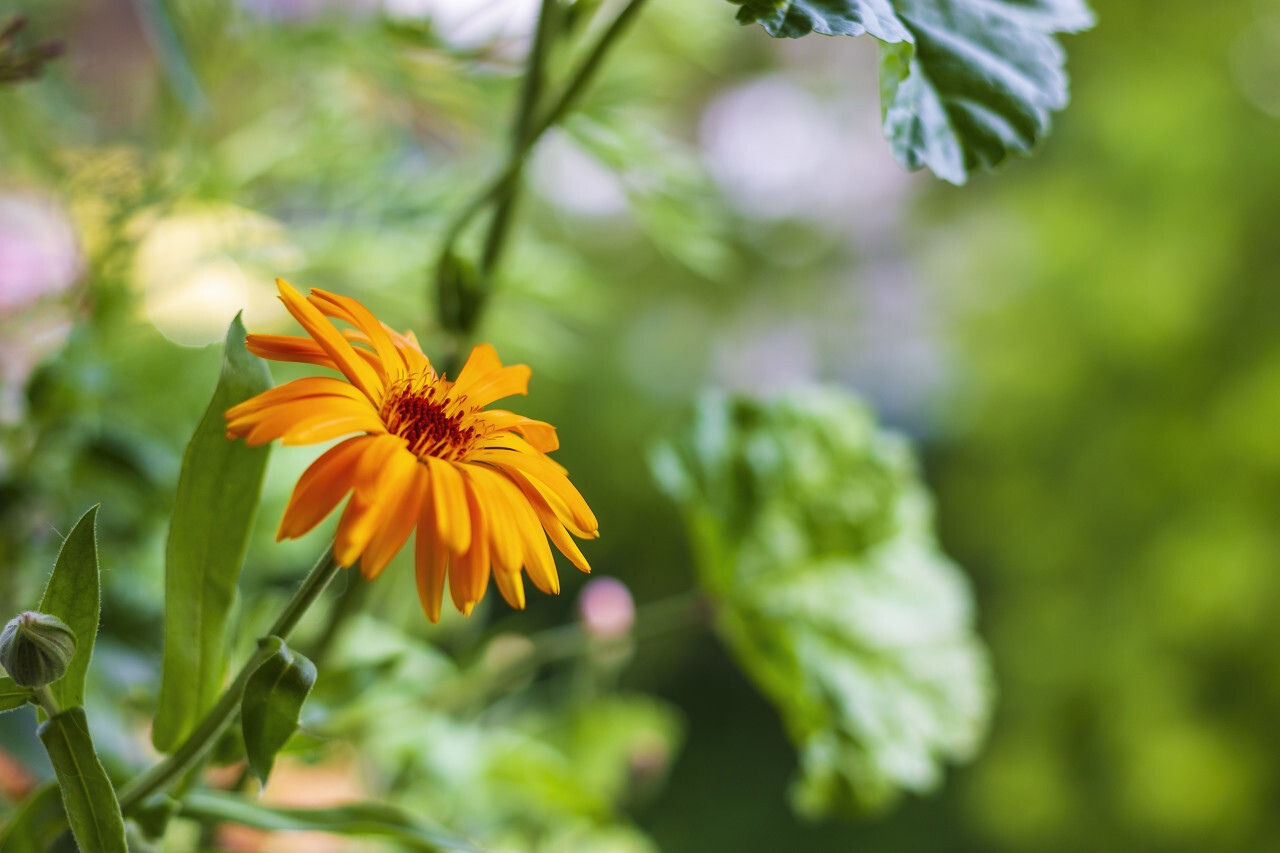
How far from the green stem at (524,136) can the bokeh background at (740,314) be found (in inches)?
1.5

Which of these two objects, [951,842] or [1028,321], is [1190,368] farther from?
[951,842]

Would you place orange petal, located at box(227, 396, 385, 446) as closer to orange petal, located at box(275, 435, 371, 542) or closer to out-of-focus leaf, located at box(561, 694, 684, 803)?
orange petal, located at box(275, 435, 371, 542)

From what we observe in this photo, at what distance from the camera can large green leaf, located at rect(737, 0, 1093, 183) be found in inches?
6.6

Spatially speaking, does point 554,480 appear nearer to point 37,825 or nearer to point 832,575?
point 37,825

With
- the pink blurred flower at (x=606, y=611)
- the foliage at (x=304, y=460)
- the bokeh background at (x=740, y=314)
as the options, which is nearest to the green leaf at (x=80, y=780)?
the foliage at (x=304, y=460)

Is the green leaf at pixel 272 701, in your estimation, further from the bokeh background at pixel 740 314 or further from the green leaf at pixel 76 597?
the bokeh background at pixel 740 314

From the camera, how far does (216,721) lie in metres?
0.15

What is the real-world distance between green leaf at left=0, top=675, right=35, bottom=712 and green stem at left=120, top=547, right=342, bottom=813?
3 cm

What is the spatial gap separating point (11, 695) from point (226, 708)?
33mm

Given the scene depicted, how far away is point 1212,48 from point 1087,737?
0.96m

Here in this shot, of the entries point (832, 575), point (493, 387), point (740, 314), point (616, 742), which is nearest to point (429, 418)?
point (493, 387)

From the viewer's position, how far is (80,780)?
0.45ft

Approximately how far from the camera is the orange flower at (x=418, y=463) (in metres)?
0.11

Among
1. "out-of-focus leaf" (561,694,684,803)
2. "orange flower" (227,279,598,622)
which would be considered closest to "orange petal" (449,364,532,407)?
"orange flower" (227,279,598,622)
